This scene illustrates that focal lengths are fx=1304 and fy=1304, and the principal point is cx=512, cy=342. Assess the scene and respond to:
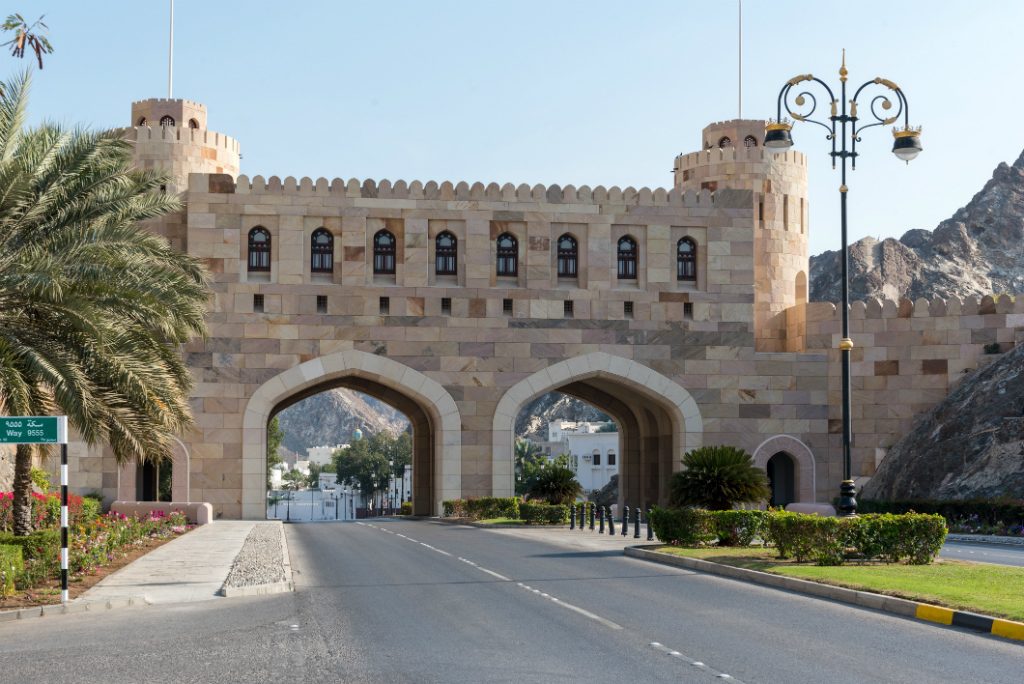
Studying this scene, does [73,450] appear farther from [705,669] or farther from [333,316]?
[705,669]

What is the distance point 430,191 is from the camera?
145 ft

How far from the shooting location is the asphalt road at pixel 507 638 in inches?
422

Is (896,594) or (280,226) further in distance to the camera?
(280,226)

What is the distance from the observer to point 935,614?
554 inches

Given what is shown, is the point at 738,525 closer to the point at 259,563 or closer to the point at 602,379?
the point at 259,563

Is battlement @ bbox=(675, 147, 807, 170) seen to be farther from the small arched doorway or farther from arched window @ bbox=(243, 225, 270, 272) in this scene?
arched window @ bbox=(243, 225, 270, 272)

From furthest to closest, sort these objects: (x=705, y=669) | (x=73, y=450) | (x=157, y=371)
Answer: (x=73, y=450) < (x=157, y=371) < (x=705, y=669)

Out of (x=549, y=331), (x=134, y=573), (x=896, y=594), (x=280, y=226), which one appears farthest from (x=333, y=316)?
(x=896, y=594)

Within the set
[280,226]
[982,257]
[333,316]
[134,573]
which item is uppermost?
[982,257]

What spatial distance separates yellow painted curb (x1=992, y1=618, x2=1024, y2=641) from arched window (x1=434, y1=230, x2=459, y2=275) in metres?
32.5

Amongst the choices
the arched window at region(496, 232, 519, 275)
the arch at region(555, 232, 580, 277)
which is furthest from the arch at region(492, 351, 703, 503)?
the arched window at region(496, 232, 519, 275)

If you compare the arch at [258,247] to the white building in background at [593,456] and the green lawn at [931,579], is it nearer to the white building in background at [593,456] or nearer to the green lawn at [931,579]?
the green lawn at [931,579]

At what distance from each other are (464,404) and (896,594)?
95.6 ft

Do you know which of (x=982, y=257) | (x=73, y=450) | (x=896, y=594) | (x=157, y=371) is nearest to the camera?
(x=896, y=594)
